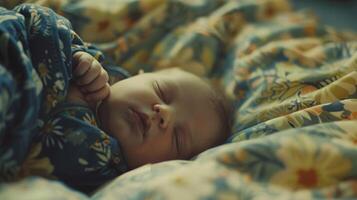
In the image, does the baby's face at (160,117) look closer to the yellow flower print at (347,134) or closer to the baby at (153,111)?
the baby at (153,111)

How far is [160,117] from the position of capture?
1.10 metres

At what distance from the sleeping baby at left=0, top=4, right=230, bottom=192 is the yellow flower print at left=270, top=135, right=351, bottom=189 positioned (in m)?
0.36

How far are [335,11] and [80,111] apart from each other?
1.34 m

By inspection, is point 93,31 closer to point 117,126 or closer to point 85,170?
point 117,126

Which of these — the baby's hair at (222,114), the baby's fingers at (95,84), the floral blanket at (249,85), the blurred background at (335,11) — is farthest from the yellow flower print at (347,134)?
the blurred background at (335,11)

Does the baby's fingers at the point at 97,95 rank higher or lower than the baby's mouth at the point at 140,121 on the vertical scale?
higher

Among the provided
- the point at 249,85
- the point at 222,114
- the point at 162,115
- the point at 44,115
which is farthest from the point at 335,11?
the point at 44,115

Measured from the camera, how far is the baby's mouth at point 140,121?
1072 mm

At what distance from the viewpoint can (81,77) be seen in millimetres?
1042

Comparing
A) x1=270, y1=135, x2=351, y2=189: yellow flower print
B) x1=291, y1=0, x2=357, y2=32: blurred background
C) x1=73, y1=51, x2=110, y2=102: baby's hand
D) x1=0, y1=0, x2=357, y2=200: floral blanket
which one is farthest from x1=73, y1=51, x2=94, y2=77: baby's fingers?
x1=291, y1=0, x2=357, y2=32: blurred background

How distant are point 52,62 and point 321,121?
557mm

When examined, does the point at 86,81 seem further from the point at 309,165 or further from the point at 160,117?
the point at 309,165

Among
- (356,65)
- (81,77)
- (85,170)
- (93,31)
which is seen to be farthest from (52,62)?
(356,65)

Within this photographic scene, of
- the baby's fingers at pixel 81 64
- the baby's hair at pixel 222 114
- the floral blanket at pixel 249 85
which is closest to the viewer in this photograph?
the floral blanket at pixel 249 85
